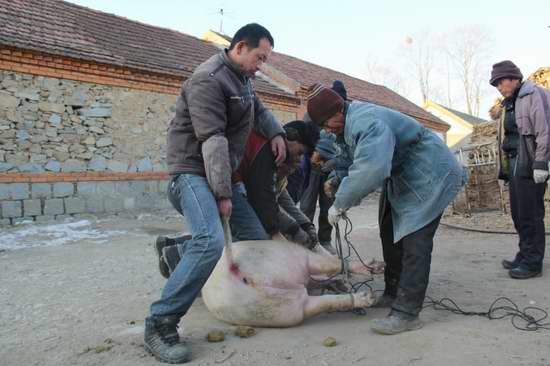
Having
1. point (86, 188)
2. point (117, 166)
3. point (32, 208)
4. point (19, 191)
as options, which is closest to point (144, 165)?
point (117, 166)

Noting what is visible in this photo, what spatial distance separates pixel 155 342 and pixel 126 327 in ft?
2.07

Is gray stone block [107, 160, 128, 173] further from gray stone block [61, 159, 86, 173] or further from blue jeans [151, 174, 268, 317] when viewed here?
blue jeans [151, 174, 268, 317]

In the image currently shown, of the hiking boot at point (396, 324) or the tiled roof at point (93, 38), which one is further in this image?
the tiled roof at point (93, 38)

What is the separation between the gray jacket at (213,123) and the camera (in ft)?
8.13

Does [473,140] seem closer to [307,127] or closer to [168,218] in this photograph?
[168,218]

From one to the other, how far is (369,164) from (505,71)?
2.36m

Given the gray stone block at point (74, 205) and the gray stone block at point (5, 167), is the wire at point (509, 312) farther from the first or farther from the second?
the gray stone block at point (5, 167)

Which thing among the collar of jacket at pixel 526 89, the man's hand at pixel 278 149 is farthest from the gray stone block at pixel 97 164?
the collar of jacket at pixel 526 89

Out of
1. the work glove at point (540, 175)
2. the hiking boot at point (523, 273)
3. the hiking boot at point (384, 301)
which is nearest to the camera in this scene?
the hiking boot at point (384, 301)

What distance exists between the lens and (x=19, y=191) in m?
7.52

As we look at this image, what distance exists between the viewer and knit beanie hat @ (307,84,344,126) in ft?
9.14

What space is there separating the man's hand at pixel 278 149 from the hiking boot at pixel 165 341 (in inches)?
51.7

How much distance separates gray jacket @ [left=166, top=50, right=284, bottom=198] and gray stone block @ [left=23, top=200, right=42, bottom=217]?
6111mm

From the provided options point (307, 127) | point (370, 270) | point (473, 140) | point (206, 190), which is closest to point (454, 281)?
point (370, 270)
